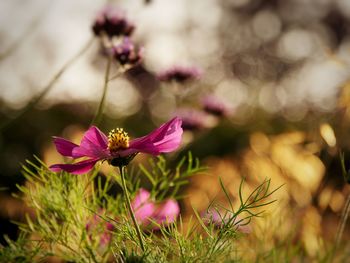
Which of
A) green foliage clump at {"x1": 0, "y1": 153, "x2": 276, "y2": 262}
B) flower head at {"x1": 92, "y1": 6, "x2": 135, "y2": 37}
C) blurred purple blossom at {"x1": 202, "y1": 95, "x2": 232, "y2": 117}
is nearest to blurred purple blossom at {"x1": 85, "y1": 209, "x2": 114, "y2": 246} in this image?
green foliage clump at {"x1": 0, "y1": 153, "x2": 276, "y2": 262}

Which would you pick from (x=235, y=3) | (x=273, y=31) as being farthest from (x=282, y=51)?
(x=235, y=3)

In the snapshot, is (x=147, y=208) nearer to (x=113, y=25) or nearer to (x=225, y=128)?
(x=113, y=25)

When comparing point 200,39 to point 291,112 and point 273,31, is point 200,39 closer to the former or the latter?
point 273,31

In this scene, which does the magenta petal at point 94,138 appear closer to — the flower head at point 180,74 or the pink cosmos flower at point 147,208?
the pink cosmos flower at point 147,208

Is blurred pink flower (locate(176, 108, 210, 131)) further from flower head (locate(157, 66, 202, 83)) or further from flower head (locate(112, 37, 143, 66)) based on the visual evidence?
flower head (locate(112, 37, 143, 66))

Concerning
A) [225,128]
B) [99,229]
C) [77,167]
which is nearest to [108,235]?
[99,229]

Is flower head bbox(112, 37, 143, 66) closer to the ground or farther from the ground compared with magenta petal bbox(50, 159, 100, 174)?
farther from the ground
